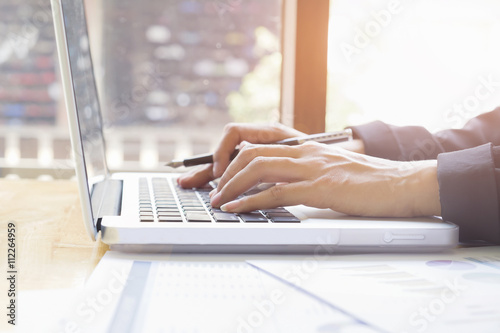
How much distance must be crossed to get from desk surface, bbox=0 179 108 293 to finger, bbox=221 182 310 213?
17cm

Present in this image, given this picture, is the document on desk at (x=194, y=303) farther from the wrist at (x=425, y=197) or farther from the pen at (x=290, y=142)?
the pen at (x=290, y=142)

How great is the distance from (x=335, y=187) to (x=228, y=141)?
0.34 metres

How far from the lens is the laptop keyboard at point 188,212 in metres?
0.54

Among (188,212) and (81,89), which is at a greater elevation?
(81,89)

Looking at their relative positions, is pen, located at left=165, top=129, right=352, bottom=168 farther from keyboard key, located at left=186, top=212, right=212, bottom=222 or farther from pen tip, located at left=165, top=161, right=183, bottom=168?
keyboard key, located at left=186, top=212, right=212, bottom=222

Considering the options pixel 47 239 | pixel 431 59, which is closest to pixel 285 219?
pixel 47 239

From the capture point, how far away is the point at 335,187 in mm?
617

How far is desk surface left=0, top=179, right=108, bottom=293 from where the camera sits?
450 millimetres

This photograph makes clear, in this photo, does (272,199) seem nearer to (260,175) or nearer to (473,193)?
(260,175)

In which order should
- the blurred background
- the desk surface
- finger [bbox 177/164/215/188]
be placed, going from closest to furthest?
the desk surface
finger [bbox 177/164/215/188]
the blurred background

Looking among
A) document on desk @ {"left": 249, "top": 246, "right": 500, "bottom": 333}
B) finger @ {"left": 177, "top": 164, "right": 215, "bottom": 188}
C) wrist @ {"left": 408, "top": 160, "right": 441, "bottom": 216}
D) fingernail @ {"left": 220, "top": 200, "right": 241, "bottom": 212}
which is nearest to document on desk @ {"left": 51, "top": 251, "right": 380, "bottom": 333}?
document on desk @ {"left": 249, "top": 246, "right": 500, "bottom": 333}

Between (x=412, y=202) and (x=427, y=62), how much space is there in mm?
1881

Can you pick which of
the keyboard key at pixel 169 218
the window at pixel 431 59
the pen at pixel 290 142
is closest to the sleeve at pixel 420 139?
the pen at pixel 290 142

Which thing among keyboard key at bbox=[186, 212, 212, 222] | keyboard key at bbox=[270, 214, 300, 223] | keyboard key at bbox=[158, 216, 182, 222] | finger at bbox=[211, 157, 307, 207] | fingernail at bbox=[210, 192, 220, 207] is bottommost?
fingernail at bbox=[210, 192, 220, 207]
